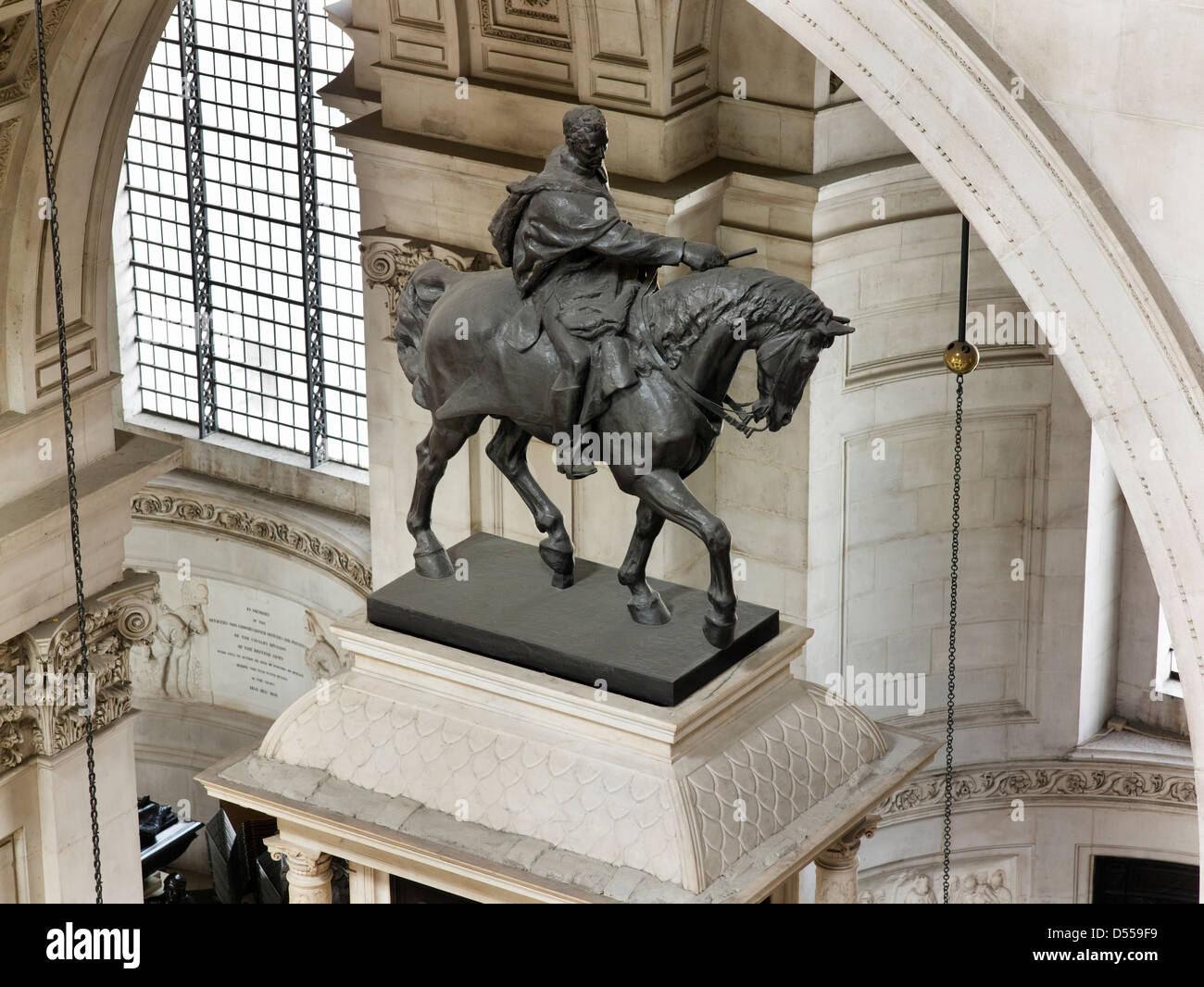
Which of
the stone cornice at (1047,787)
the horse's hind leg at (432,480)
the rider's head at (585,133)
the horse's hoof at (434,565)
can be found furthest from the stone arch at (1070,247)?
the stone cornice at (1047,787)

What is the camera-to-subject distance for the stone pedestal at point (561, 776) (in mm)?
8609

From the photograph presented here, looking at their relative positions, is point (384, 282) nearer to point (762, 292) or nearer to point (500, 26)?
point (500, 26)

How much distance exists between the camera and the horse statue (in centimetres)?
844

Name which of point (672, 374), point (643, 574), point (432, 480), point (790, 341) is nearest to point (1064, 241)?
point (790, 341)

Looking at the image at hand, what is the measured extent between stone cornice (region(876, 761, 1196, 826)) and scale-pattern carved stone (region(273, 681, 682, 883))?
266 inches

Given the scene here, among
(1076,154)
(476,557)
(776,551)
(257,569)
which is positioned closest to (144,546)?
(257,569)

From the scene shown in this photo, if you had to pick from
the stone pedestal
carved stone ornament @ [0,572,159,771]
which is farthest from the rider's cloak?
carved stone ornament @ [0,572,159,771]

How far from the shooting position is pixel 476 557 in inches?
396

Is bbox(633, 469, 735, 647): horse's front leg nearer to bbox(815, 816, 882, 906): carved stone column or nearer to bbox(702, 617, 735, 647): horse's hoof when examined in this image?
bbox(702, 617, 735, 647): horse's hoof

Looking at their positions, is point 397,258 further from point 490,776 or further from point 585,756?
point 585,756

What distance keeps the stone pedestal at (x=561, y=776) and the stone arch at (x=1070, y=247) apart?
6.06 ft

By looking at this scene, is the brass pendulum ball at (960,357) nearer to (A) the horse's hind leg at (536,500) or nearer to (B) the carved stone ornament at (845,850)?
(A) the horse's hind leg at (536,500)

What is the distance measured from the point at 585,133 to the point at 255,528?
39.4 feet

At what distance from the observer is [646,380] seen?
346 inches
